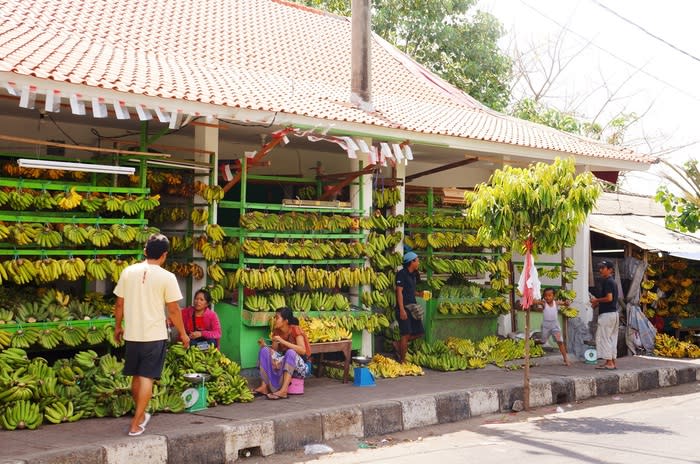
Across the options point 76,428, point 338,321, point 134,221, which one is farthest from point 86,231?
point 338,321

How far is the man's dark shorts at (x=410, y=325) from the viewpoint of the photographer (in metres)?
11.3

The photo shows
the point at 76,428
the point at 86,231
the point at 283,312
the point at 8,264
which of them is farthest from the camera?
the point at 283,312

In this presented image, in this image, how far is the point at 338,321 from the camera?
1038 cm

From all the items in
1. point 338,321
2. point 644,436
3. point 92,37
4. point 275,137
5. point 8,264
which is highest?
point 92,37

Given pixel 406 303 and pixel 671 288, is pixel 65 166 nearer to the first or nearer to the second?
pixel 406 303

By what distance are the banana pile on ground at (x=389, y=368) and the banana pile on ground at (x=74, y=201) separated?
3.78m

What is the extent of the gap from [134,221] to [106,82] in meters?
1.49

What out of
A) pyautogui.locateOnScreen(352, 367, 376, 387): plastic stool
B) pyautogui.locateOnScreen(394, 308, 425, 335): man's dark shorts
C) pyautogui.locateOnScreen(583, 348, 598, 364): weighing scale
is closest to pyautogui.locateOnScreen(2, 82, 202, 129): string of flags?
pyautogui.locateOnScreen(352, 367, 376, 387): plastic stool

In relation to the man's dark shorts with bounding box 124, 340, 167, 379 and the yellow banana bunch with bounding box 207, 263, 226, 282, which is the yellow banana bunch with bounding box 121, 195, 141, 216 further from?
the man's dark shorts with bounding box 124, 340, 167, 379

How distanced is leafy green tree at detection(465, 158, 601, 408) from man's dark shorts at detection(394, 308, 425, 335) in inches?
79.8

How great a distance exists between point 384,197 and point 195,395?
471 centimetres

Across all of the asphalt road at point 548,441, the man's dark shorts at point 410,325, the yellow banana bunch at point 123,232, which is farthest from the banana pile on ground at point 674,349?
the yellow banana bunch at point 123,232

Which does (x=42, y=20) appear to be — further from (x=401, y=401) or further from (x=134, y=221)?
(x=401, y=401)

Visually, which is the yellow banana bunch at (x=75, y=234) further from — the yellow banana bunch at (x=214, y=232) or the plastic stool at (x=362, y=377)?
the plastic stool at (x=362, y=377)
